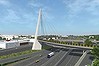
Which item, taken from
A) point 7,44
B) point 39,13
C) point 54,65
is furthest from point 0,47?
point 54,65

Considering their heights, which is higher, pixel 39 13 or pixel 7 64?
pixel 39 13

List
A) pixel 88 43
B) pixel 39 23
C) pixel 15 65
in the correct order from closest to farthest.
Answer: pixel 15 65, pixel 39 23, pixel 88 43

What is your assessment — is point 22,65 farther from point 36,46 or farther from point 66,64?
point 36,46

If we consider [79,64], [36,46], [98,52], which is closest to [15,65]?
[79,64]

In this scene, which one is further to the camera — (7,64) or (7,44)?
(7,44)

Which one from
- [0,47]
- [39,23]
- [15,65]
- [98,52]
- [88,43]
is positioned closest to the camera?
[15,65]

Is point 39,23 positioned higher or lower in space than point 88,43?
higher

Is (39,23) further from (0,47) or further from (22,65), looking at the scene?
(22,65)

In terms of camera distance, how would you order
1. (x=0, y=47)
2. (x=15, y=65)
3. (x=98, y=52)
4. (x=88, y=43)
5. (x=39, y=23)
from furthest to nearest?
(x=88, y=43), (x=0, y=47), (x=39, y=23), (x=98, y=52), (x=15, y=65)

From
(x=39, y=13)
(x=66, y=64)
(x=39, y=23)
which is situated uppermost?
(x=39, y=13)
